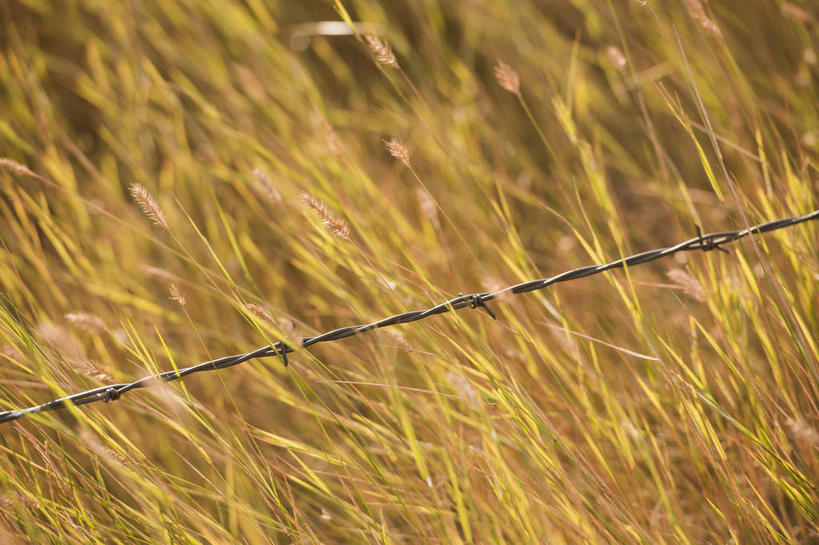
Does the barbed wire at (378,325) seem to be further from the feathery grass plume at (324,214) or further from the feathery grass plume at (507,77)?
the feathery grass plume at (507,77)

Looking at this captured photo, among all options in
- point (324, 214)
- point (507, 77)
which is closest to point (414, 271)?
point (324, 214)

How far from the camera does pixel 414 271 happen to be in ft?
3.95

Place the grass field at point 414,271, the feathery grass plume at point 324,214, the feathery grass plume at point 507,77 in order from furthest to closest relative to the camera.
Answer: the feathery grass plume at point 507,77, the grass field at point 414,271, the feathery grass plume at point 324,214

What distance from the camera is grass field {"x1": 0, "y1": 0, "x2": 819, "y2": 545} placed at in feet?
3.53

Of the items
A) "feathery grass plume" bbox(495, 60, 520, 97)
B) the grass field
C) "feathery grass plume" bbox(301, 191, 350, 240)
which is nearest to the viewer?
"feathery grass plume" bbox(301, 191, 350, 240)

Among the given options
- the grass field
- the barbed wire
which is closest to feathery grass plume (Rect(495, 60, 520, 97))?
the grass field

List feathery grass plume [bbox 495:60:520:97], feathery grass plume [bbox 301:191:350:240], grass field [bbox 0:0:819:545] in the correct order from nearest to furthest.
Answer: feathery grass plume [bbox 301:191:350:240] → grass field [bbox 0:0:819:545] → feathery grass plume [bbox 495:60:520:97]

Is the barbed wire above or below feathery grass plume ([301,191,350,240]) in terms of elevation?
below

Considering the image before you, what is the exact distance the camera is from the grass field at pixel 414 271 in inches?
42.4

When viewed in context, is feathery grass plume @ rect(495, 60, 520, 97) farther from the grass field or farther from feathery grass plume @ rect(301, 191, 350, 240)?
feathery grass plume @ rect(301, 191, 350, 240)

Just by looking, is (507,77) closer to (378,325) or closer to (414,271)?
(414,271)

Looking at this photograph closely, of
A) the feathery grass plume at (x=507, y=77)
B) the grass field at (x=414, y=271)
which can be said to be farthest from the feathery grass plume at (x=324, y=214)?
the feathery grass plume at (x=507, y=77)

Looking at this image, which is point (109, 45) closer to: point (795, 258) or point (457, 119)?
point (457, 119)

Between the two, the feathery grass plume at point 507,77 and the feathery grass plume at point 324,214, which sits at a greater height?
the feathery grass plume at point 507,77
